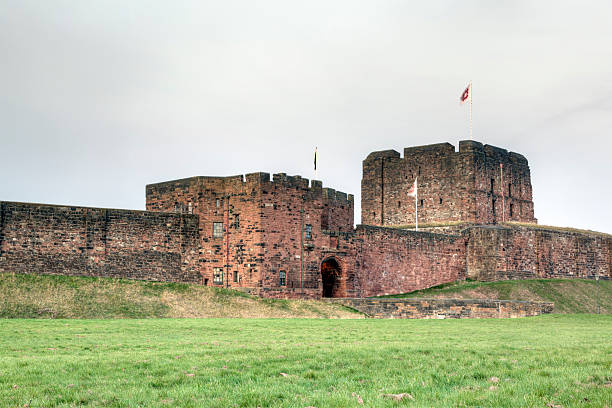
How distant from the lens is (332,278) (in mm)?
40594

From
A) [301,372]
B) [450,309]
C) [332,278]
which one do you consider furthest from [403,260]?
[301,372]

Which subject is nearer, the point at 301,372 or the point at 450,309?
the point at 301,372

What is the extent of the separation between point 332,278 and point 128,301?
567 inches

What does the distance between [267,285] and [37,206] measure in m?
12.2

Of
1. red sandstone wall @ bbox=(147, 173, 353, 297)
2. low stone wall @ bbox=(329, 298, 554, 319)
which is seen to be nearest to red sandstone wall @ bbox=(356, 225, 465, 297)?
red sandstone wall @ bbox=(147, 173, 353, 297)

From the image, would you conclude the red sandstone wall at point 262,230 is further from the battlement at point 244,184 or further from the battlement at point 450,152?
the battlement at point 450,152

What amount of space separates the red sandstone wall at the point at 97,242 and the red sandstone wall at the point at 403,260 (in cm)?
1095

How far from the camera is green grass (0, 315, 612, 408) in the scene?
8.26 metres

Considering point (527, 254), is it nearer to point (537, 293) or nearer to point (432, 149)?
point (537, 293)

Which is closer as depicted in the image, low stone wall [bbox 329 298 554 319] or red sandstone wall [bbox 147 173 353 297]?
low stone wall [bbox 329 298 554 319]

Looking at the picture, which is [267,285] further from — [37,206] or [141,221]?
[37,206]

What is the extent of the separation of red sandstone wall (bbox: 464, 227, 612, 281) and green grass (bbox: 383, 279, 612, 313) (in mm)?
2207

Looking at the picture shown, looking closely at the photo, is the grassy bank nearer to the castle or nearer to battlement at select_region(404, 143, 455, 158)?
the castle

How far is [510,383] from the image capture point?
9.27 meters
